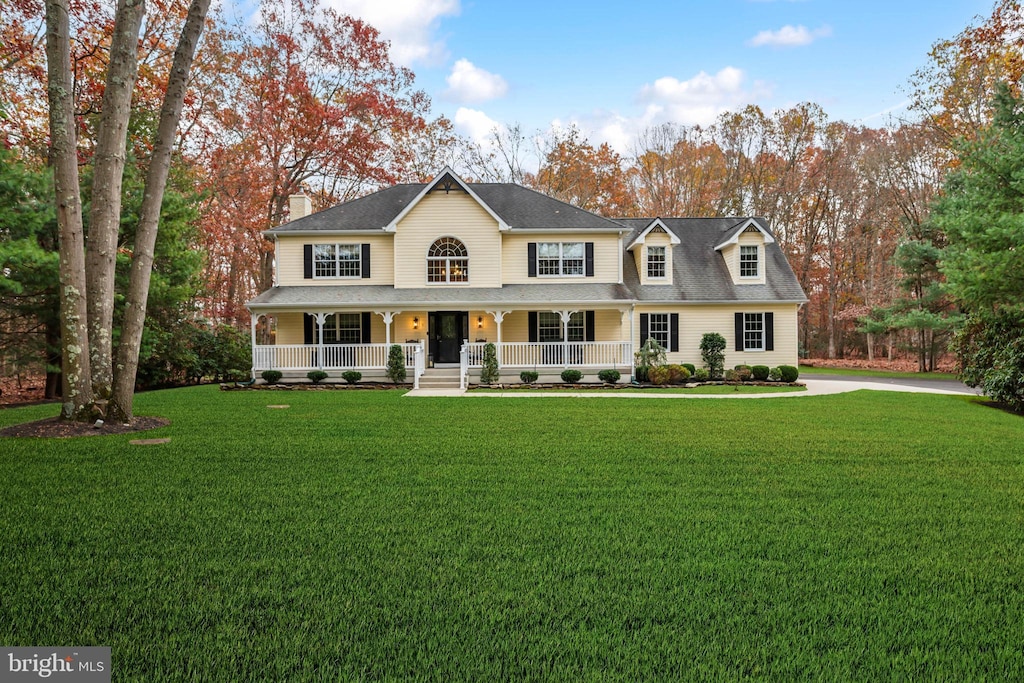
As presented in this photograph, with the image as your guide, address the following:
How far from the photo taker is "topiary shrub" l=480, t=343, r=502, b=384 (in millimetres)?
17156

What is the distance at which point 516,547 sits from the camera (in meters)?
3.88

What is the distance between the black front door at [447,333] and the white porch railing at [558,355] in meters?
1.13

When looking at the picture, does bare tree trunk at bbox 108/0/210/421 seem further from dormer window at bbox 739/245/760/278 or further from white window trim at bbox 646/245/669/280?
dormer window at bbox 739/245/760/278

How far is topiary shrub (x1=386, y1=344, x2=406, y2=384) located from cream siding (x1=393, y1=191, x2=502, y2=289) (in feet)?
9.27

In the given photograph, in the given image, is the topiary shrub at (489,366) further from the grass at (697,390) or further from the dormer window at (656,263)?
the dormer window at (656,263)

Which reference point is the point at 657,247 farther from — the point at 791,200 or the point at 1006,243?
the point at 791,200

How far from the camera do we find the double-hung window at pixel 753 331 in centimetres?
A: 2012

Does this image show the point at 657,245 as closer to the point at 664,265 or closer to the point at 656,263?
the point at 656,263

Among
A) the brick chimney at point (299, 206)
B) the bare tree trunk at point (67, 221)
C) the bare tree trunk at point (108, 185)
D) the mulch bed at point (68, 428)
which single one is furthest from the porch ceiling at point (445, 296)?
the mulch bed at point (68, 428)

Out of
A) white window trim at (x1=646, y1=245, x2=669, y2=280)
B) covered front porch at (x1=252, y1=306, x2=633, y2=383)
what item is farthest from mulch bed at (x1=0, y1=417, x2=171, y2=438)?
white window trim at (x1=646, y1=245, x2=669, y2=280)

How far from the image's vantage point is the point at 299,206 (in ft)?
68.9

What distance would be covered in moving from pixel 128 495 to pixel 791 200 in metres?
34.1

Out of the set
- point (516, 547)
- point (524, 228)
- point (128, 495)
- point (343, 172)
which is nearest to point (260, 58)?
point (343, 172)

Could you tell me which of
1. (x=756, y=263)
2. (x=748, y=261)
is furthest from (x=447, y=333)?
(x=756, y=263)
